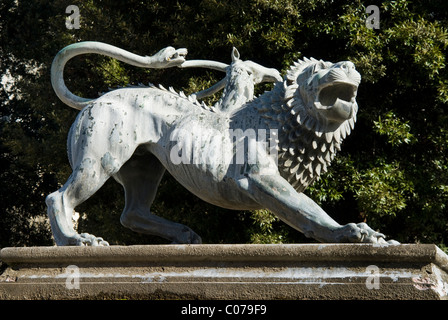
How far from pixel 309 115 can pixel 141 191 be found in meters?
1.49

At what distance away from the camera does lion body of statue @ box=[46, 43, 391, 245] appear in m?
5.20

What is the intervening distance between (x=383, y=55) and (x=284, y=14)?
1.37m

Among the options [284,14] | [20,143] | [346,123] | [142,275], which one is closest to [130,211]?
[142,275]

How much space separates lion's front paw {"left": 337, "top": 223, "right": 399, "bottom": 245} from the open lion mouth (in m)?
0.85

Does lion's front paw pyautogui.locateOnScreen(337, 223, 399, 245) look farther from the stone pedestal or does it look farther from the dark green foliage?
the dark green foliage

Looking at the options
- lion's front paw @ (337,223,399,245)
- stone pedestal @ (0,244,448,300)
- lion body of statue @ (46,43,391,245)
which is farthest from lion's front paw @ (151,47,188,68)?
lion's front paw @ (337,223,399,245)

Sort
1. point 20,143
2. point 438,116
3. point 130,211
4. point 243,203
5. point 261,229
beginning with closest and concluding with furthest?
point 243,203 < point 130,211 < point 261,229 < point 438,116 < point 20,143

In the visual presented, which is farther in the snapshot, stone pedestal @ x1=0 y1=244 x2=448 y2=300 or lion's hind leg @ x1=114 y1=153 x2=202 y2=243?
lion's hind leg @ x1=114 y1=153 x2=202 y2=243

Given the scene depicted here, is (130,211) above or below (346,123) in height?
below

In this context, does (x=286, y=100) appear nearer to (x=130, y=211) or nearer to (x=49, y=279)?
(x=130, y=211)

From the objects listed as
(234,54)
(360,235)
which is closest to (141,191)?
(234,54)

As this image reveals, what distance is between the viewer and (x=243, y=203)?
540 centimetres

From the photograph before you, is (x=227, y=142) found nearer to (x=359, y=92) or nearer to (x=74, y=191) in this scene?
(x=74, y=191)

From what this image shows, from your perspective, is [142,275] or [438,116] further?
[438,116]
